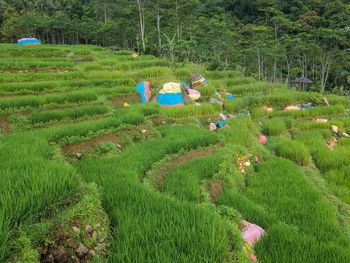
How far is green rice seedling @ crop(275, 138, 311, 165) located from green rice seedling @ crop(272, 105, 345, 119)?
10.4 ft

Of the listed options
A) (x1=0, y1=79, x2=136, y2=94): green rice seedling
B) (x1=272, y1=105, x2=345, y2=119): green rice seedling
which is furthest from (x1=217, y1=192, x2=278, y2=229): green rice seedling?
(x1=272, y1=105, x2=345, y2=119): green rice seedling

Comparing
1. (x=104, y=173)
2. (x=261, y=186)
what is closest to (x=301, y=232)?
(x=261, y=186)

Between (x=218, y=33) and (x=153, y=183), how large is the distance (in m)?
20.2

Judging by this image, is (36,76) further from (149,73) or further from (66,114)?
(149,73)

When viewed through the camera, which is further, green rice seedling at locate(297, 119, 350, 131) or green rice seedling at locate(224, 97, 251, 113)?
green rice seedling at locate(224, 97, 251, 113)

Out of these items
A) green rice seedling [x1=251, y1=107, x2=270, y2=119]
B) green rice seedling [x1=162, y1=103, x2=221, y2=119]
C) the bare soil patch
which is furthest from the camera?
green rice seedling [x1=251, y1=107, x2=270, y2=119]

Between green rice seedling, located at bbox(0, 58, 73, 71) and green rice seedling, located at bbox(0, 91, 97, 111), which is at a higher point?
green rice seedling, located at bbox(0, 58, 73, 71)

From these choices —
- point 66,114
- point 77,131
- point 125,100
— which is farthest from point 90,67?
point 77,131

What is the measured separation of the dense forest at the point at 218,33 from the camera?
18672 millimetres

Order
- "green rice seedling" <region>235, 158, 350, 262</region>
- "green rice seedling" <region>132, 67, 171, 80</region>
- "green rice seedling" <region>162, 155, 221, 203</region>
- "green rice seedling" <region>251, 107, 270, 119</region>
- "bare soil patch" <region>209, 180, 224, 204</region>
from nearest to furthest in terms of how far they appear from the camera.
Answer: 1. "green rice seedling" <region>235, 158, 350, 262</region>
2. "green rice seedling" <region>162, 155, 221, 203</region>
3. "bare soil patch" <region>209, 180, 224, 204</region>
4. "green rice seedling" <region>251, 107, 270, 119</region>
5. "green rice seedling" <region>132, 67, 171, 80</region>

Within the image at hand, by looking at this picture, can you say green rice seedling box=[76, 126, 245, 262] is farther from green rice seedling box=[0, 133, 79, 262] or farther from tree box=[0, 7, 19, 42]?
tree box=[0, 7, 19, 42]

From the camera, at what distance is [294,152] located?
5.14 metres

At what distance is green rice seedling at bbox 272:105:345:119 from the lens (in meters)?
8.41

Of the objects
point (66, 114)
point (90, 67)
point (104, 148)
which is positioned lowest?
point (104, 148)
